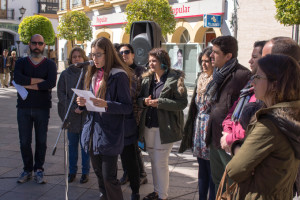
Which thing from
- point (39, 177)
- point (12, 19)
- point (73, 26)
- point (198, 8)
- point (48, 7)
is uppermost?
point (48, 7)

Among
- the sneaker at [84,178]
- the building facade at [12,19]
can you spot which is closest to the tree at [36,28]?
the building facade at [12,19]

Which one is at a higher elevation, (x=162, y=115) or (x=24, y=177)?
(x=162, y=115)

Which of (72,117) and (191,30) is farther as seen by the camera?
(191,30)

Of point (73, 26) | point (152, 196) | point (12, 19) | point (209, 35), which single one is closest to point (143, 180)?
point (152, 196)

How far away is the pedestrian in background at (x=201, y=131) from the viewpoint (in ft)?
11.9

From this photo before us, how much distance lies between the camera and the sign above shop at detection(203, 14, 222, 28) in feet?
49.6

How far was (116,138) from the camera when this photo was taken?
10.9 ft

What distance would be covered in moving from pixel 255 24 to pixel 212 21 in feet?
6.19

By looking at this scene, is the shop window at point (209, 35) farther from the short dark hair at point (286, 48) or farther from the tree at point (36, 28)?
the tree at point (36, 28)

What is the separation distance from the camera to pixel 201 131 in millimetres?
3664

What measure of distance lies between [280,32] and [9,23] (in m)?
39.6

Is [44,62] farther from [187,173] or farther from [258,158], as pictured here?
[258,158]

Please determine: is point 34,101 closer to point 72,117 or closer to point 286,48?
point 72,117

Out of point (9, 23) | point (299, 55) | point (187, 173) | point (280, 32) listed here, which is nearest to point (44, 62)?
point (187, 173)
